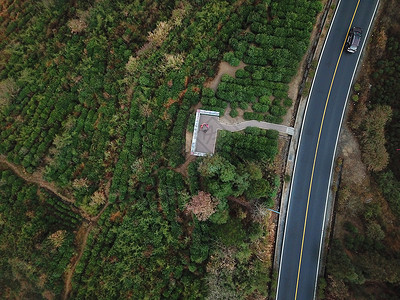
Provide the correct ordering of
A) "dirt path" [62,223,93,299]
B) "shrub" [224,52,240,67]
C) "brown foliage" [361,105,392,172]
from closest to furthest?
"brown foliage" [361,105,392,172]
"shrub" [224,52,240,67]
"dirt path" [62,223,93,299]

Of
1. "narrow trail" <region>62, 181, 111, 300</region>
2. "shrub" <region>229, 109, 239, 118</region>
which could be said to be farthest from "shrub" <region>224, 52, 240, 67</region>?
"narrow trail" <region>62, 181, 111, 300</region>

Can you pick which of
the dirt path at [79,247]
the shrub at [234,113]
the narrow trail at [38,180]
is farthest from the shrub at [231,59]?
the dirt path at [79,247]

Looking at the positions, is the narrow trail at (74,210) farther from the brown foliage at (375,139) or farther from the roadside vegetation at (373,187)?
the brown foliage at (375,139)

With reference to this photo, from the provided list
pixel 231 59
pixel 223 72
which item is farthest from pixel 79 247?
pixel 231 59

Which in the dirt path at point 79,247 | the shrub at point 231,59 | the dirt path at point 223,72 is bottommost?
the dirt path at point 79,247

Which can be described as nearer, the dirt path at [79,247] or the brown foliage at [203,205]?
the brown foliage at [203,205]

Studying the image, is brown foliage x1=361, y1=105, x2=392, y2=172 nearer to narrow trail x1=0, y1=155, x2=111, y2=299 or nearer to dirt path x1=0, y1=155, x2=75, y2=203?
narrow trail x1=0, y1=155, x2=111, y2=299

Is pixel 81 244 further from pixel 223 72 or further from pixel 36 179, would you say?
pixel 223 72
